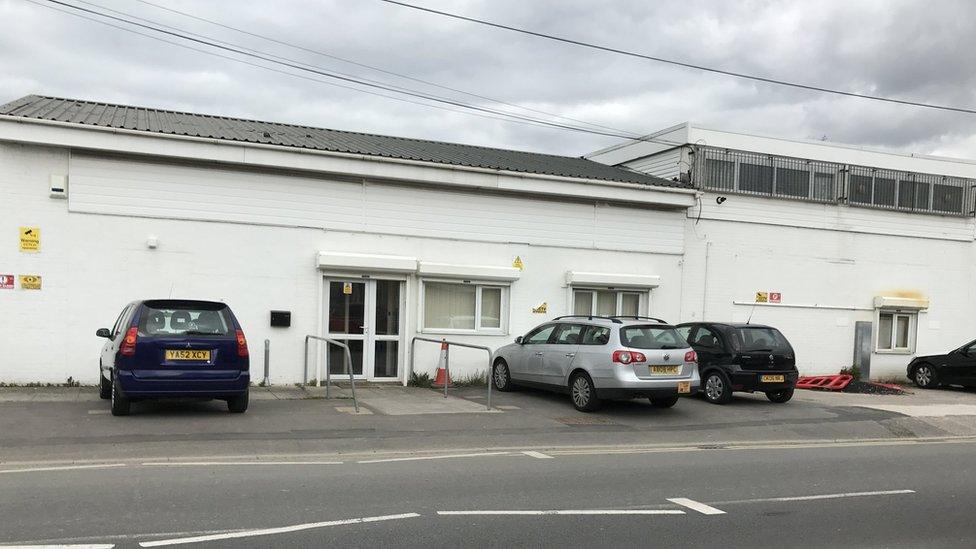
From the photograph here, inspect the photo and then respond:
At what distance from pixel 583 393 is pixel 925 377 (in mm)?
11759

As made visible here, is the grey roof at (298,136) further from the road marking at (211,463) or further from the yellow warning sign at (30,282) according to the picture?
the road marking at (211,463)

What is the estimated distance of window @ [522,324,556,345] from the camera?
15.3 m

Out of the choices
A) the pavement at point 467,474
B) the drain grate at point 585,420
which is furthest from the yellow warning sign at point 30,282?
the drain grate at point 585,420

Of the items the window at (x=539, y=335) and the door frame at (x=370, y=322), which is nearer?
the window at (x=539, y=335)

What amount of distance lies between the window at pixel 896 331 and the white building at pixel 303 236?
277 inches

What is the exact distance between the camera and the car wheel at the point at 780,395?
15.7 metres

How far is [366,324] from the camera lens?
16484 millimetres

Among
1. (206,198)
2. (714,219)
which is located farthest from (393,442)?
(714,219)

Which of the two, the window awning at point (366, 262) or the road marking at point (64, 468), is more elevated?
the window awning at point (366, 262)

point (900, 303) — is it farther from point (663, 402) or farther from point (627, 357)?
point (627, 357)


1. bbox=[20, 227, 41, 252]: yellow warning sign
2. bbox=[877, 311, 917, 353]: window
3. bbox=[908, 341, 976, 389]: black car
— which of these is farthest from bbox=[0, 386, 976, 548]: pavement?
bbox=[877, 311, 917, 353]: window

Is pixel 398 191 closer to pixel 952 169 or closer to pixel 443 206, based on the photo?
pixel 443 206

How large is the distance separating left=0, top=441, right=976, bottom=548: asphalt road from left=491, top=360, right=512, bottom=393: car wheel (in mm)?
5978

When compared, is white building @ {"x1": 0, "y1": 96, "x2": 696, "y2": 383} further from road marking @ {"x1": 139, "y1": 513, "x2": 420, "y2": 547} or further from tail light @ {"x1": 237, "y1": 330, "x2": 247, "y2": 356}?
road marking @ {"x1": 139, "y1": 513, "x2": 420, "y2": 547}
